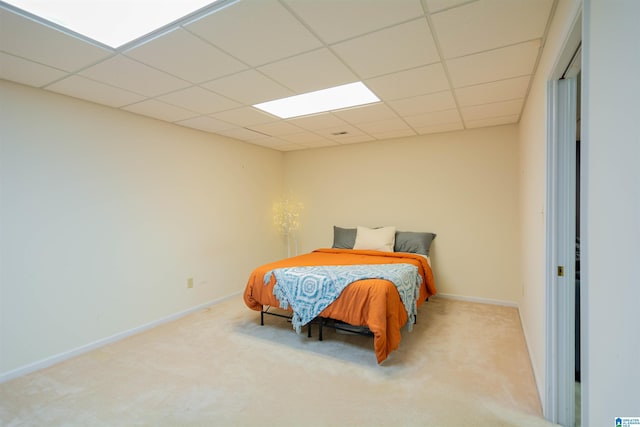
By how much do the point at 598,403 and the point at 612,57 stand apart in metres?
0.97

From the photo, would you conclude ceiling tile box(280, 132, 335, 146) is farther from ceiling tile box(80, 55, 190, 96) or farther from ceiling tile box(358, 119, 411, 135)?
ceiling tile box(80, 55, 190, 96)

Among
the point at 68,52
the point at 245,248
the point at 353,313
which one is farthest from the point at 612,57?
the point at 245,248

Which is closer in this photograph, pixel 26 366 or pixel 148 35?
pixel 148 35

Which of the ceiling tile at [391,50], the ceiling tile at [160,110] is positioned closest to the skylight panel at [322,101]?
the ceiling tile at [391,50]

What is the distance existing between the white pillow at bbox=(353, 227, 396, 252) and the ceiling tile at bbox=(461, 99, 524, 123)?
5.60ft

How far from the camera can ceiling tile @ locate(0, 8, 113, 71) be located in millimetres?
1604

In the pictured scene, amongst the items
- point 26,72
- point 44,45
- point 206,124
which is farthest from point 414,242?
point 26,72

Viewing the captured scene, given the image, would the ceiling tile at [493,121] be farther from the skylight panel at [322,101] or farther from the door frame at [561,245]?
the door frame at [561,245]

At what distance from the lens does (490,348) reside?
272 cm

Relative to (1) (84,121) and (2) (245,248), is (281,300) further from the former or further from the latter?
(1) (84,121)

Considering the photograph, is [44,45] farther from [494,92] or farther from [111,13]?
[494,92]

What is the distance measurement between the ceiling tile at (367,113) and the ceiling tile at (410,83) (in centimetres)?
29

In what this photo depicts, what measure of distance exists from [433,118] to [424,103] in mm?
579

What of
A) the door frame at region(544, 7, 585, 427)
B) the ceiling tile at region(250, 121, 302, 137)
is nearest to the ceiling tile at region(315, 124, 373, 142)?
the ceiling tile at region(250, 121, 302, 137)
